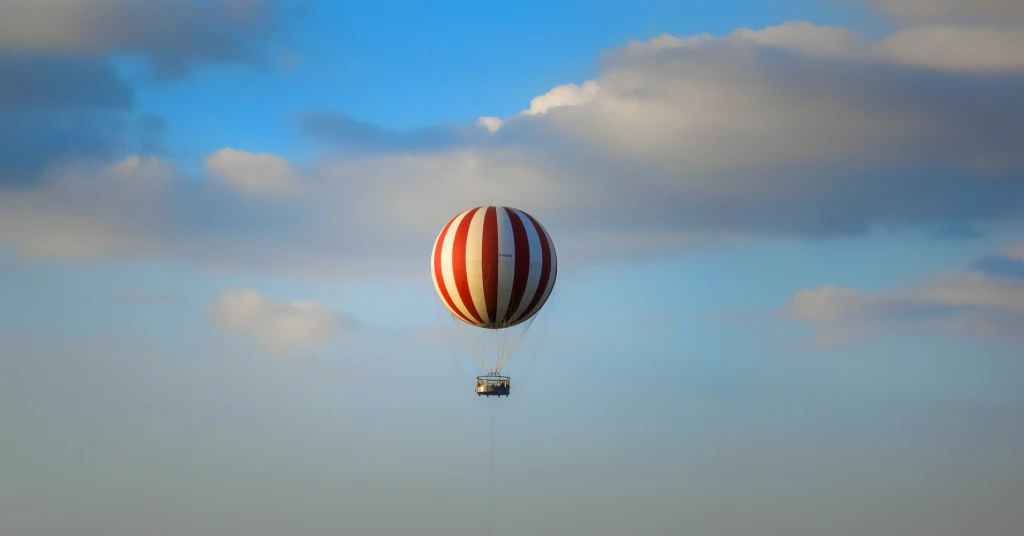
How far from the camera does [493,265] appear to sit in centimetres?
9756

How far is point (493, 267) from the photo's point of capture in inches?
3841

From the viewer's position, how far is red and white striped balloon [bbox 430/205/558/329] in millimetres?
97688

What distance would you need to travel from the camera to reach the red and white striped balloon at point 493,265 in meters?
97.7

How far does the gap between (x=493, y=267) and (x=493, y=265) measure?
0.39ft

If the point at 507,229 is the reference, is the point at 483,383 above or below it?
below

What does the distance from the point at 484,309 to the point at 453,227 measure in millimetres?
5389

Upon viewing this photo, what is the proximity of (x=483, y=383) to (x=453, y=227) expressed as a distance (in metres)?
9.71

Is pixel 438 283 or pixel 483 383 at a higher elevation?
pixel 438 283

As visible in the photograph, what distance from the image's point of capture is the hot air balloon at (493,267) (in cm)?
→ 9769

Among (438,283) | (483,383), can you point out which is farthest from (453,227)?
(483,383)

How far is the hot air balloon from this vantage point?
97.7 m

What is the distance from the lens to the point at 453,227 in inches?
3920

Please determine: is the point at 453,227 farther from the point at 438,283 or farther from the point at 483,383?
the point at 483,383

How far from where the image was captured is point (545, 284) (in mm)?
99938
